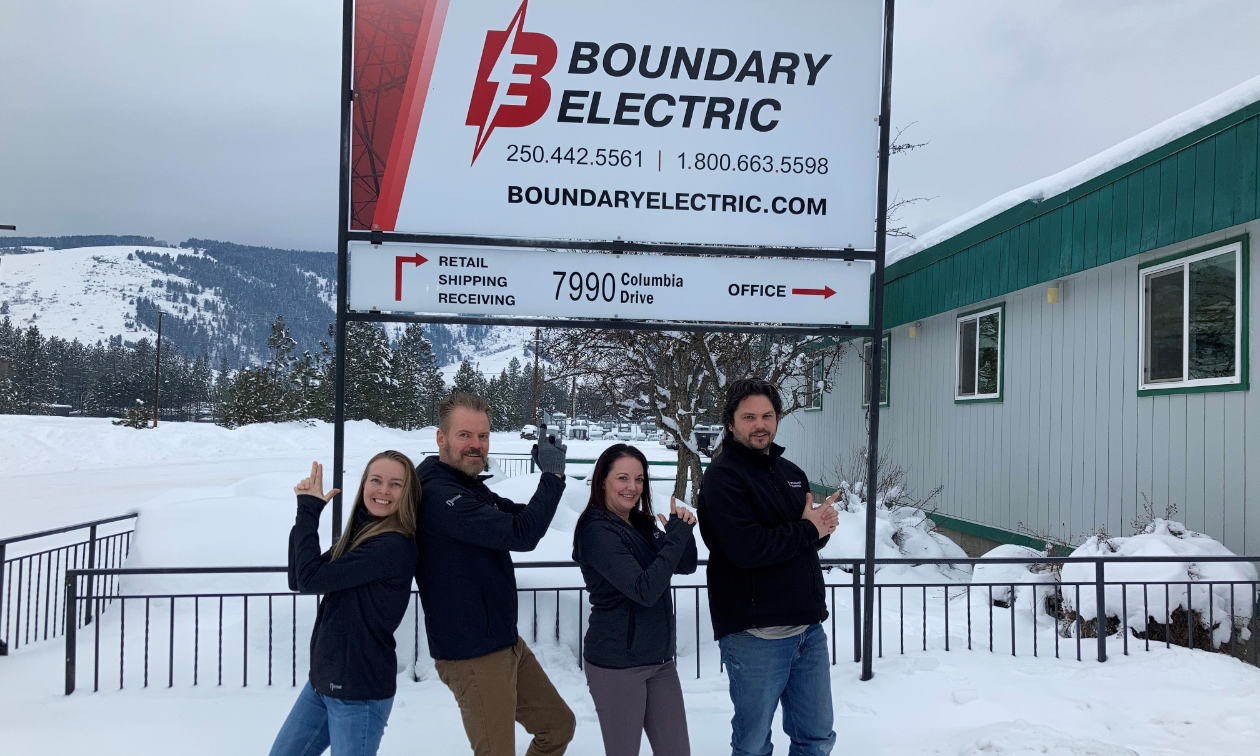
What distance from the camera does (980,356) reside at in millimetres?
10812

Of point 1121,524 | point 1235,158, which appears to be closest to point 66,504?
point 1121,524

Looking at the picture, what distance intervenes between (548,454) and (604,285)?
1.55 meters

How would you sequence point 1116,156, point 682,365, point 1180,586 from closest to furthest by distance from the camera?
point 1180,586, point 1116,156, point 682,365

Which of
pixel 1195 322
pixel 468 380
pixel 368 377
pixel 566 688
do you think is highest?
pixel 468 380

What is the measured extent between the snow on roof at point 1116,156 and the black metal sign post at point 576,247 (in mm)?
3739

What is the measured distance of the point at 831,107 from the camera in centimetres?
476

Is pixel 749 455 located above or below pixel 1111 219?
below

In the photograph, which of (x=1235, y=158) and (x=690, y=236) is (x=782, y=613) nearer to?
(x=690, y=236)

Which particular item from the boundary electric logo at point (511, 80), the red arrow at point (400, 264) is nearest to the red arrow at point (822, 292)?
the boundary electric logo at point (511, 80)

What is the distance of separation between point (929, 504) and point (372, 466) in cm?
1086

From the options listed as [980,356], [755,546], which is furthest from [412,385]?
[755,546]

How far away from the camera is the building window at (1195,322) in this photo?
6.47 meters

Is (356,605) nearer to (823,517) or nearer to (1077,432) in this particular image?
(823,517)

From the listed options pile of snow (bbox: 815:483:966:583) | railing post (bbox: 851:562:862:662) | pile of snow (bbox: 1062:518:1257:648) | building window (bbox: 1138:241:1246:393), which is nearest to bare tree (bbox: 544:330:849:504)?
pile of snow (bbox: 815:483:966:583)
